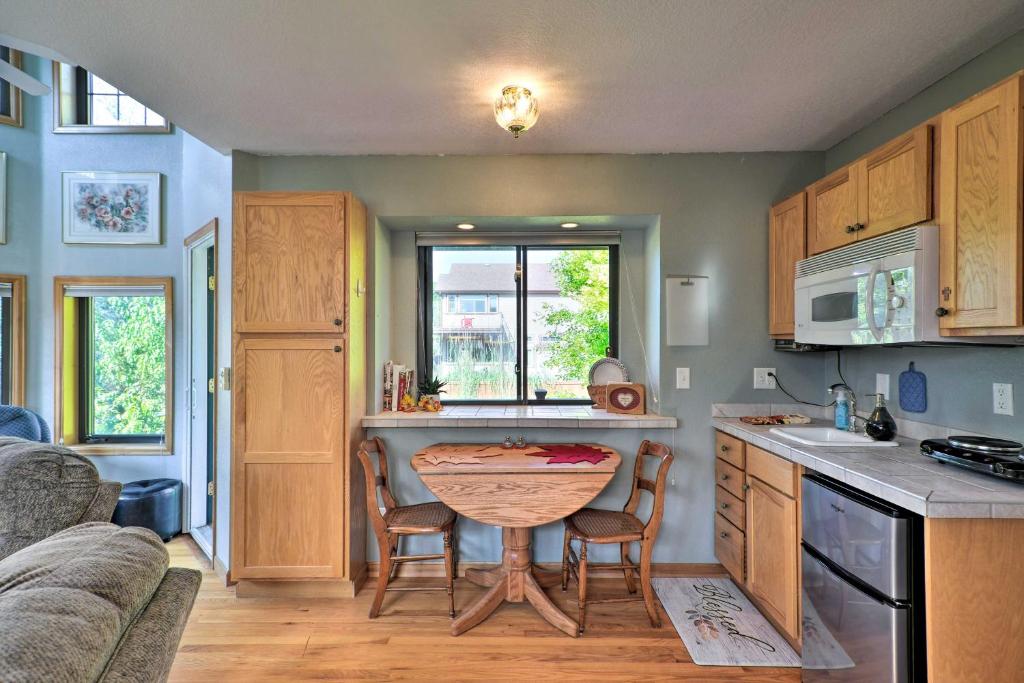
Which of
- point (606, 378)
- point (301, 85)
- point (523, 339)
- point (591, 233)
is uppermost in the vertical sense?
point (301, 85)

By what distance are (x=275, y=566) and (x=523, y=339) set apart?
1849 millimetres

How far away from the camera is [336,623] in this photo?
2232 millimetres

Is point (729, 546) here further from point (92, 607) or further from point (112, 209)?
point (112, 209)

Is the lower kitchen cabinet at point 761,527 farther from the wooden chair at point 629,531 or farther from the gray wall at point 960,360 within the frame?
the gray wall at point 960,360

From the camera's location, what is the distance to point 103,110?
11.3 feet

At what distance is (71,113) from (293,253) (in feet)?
8.34

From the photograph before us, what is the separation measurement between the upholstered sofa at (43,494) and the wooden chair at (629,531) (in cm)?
175

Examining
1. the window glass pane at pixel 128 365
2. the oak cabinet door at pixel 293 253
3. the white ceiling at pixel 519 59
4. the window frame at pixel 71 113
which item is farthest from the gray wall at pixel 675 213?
the window glass pane at pixel 128 365

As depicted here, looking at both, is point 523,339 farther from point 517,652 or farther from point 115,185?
point 115,185

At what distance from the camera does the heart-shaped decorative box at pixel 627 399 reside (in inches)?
106

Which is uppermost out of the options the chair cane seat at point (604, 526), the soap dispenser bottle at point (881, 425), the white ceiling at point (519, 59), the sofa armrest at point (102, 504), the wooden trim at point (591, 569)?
the white ceiling at point (519, 59)

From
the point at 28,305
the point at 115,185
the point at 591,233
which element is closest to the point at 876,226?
the point at 591,233

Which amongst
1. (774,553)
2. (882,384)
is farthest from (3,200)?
(882,384)

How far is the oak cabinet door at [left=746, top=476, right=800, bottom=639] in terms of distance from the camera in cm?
192
